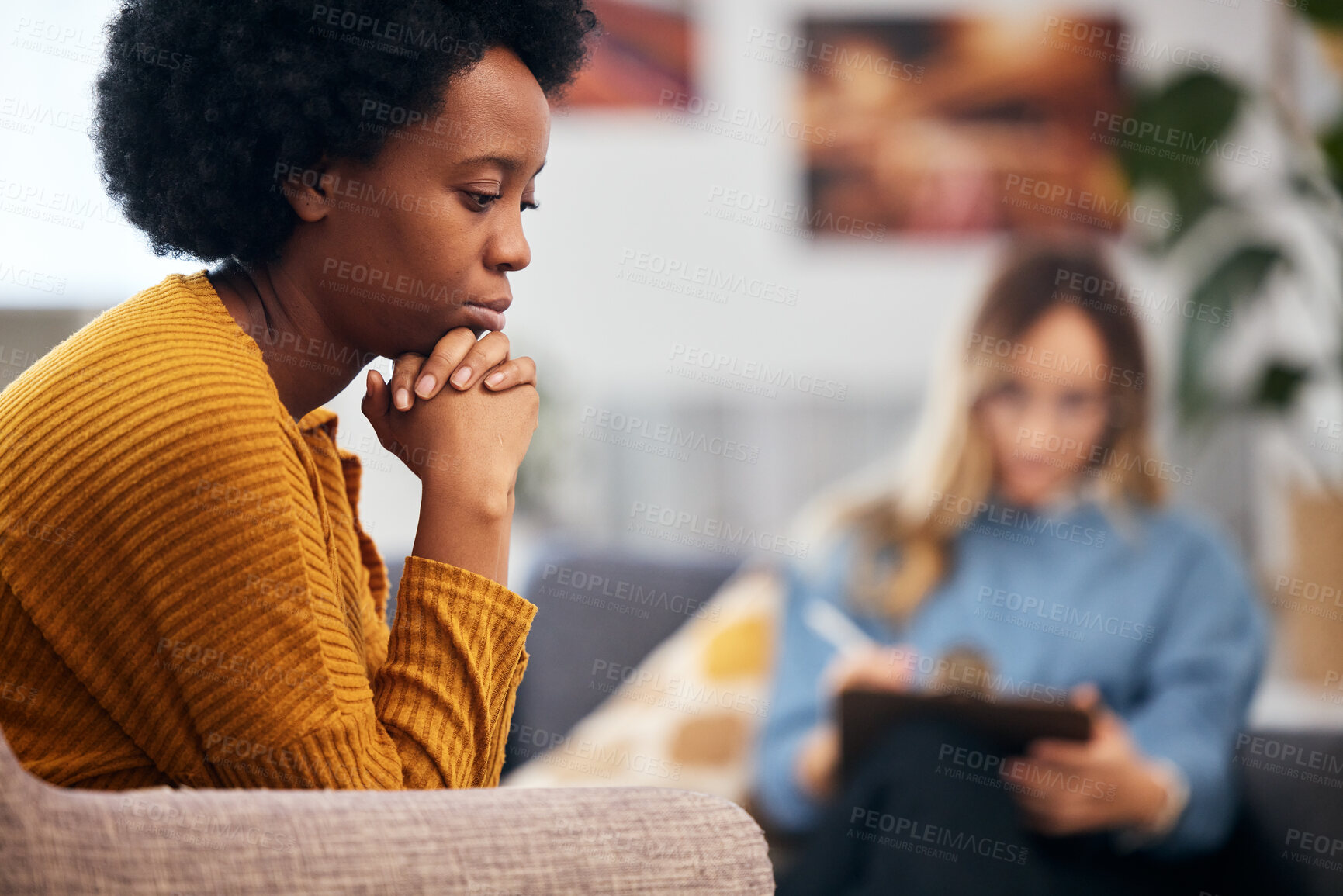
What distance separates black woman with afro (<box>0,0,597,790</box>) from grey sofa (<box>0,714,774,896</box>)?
0.09m

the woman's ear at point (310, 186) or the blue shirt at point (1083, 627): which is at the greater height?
the woman's ear at point (310, 186)

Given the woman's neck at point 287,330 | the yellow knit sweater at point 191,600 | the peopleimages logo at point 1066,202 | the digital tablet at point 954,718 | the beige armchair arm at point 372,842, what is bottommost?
the digital tablet at point 954,718

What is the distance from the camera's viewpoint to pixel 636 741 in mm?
1896

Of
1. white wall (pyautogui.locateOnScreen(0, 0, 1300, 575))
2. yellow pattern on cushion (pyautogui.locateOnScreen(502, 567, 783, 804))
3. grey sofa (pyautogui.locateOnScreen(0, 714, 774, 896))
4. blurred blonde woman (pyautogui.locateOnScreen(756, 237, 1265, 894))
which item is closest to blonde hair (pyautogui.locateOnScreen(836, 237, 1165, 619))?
blurred blonde woman (pyautogui.locateOnScreen(756, 237, 1265, 894))

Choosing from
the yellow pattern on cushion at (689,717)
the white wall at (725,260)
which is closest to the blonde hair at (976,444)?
the yellow pattern on cushion at (689,717)

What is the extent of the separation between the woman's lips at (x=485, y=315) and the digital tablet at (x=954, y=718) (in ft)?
3.58

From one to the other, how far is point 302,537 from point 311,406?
0.17 m

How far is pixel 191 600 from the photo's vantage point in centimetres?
62

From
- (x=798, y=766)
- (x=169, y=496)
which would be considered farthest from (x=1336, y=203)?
(x=169, y=496)

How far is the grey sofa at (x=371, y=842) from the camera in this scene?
20.0 inches

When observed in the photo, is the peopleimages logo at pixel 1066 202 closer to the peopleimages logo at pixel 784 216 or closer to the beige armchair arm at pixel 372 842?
the peopleimages logo at pixel 784 216

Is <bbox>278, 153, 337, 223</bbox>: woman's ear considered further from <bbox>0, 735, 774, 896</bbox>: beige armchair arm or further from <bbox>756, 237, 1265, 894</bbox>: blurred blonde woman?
<bbox>756, 237, 1265, 894</bbox>: blurred blonde woman

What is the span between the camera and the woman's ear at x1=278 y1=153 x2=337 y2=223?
2.37ft

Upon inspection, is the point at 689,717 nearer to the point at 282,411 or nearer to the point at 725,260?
the point at 282,411
